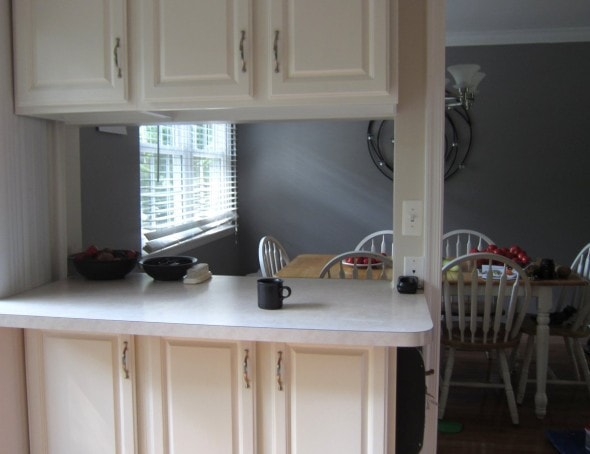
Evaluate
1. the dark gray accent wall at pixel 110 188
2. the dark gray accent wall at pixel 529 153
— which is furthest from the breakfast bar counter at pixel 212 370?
the dark gray accent wall at pixel 529 153

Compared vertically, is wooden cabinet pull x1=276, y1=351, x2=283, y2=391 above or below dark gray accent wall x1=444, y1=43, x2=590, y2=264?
below

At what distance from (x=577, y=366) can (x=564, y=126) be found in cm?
206

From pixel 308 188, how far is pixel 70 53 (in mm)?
3185

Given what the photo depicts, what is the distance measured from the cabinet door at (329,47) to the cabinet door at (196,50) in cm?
10

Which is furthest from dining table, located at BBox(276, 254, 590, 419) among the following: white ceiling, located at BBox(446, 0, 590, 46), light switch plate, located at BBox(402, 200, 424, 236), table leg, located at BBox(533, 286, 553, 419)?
white ceiling, located at BBox(446, 0, 590, 46)

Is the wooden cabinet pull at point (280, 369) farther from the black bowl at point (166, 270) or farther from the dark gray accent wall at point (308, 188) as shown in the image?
the dark gray accent wall at point (308, 188)

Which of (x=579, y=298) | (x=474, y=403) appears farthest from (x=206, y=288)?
(x=579, y=298)

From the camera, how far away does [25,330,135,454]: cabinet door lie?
1.83m

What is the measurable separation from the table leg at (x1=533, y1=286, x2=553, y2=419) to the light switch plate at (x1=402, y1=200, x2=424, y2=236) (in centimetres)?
147

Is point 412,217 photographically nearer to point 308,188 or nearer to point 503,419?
point 503,419

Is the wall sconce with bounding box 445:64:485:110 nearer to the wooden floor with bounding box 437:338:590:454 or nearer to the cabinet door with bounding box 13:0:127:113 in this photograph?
the wooden floor with bounding box 437:338:590:454

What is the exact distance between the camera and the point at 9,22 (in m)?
1.99

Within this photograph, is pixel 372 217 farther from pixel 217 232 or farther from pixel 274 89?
pixel 274 89

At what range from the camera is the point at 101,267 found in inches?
87.1
